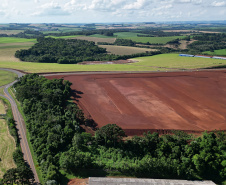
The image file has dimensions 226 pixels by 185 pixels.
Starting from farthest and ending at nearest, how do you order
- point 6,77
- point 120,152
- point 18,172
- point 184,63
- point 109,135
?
point 184,63, point 6,77, point 109,135, point 120,152, point 18,172

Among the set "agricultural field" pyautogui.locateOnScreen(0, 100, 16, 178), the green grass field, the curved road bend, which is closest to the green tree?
the curved road bend

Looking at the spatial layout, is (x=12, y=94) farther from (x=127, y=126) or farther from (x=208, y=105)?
(x=208, y=105)

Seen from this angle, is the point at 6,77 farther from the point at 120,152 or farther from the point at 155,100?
the point at 120,152

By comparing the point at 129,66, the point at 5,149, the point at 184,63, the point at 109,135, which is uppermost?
the point at 184,63

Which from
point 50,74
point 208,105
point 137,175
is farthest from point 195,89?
point 50,74

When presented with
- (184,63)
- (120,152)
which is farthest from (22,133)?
(184,63)
